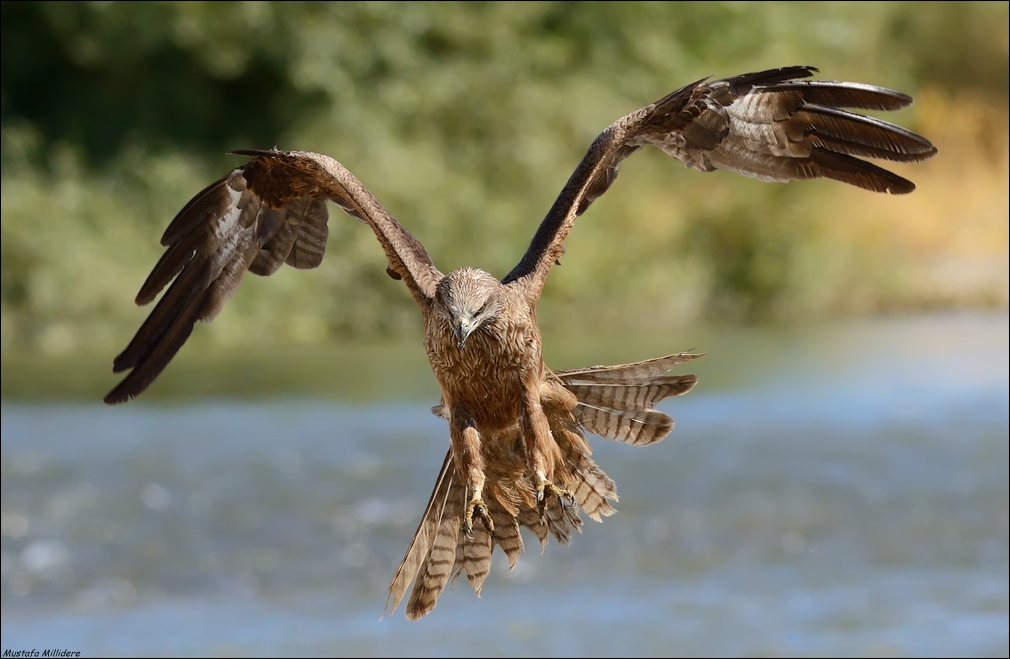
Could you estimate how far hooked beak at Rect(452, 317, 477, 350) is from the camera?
6648mm

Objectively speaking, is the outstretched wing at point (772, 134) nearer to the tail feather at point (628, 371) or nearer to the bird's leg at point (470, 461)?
the tail feather at point (628, 371)

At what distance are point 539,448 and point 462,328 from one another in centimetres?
77

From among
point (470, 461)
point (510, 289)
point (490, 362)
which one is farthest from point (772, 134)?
point (470, 461)

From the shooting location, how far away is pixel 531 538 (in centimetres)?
1012

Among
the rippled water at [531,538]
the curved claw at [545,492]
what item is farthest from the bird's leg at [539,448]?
the rippled water at [531,538]

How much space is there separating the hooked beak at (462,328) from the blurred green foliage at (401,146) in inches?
600

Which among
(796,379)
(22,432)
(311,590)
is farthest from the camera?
(796,379)

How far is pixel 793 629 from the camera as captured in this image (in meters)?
12.7

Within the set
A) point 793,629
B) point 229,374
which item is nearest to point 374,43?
point 229,374

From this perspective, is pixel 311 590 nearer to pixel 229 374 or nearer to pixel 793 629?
pixel 793 629

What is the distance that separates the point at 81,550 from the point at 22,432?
11.8 feet

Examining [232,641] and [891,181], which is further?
[232,641]

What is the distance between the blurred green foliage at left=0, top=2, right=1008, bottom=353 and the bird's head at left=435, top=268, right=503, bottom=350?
49.2 ft

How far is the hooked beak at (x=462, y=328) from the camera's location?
6.65 m
